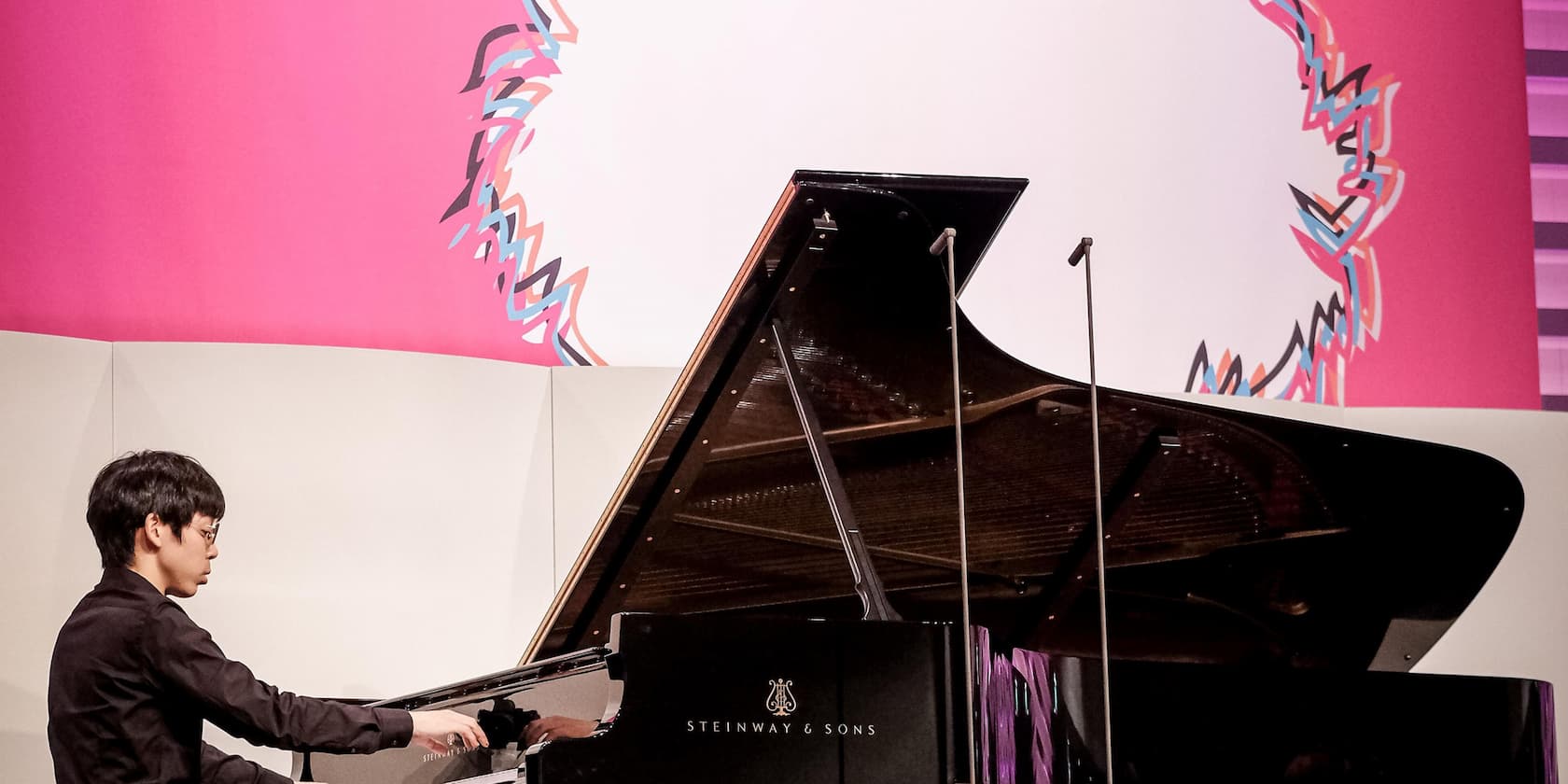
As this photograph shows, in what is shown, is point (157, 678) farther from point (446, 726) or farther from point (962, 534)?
point (962, 534)

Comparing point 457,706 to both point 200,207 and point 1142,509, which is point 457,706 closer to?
point 1142,509

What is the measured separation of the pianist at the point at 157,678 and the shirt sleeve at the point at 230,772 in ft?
0.23

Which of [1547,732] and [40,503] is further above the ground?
[40,503]

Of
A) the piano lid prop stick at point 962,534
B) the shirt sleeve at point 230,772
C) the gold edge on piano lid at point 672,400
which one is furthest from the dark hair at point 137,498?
the piano lid prop stick at point 962,534

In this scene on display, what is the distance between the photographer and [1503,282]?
16.8 feet

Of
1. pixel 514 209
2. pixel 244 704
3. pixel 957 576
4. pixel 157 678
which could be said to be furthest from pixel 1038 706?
pixel 514 209

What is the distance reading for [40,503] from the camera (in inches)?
146

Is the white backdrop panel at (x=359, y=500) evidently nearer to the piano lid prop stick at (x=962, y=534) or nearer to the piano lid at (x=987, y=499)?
the piano lid at (x=987, y=499)

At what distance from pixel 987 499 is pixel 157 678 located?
1.89m

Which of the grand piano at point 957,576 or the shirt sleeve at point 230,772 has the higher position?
the grand piano at point 957,576

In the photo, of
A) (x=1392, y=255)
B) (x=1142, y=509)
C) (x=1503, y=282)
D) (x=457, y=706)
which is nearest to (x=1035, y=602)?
(x=1142, y=509)

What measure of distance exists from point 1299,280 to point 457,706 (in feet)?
12.0

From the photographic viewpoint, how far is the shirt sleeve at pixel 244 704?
2.28 m

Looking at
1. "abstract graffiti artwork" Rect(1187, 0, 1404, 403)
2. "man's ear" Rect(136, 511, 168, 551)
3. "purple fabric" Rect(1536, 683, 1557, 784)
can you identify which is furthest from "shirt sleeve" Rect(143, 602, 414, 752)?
"abstract graffiti artwork" Rect(1187, 0, 1404, 403)
